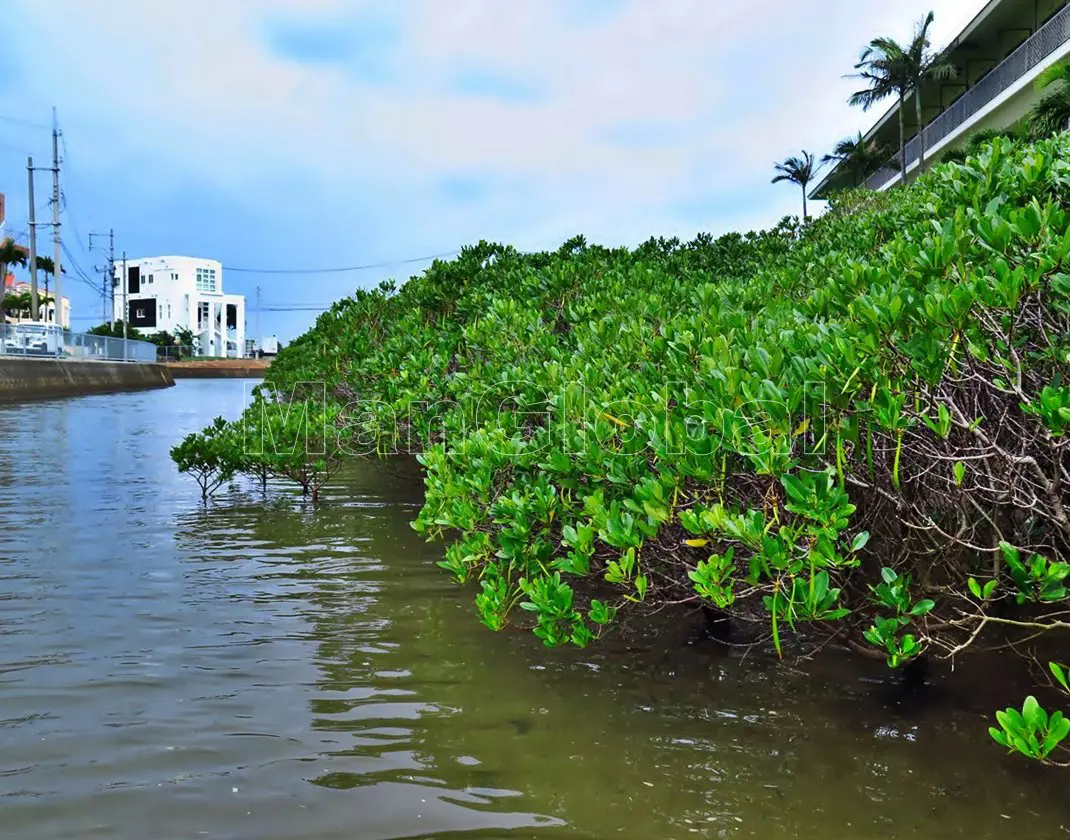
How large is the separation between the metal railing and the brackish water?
114 ft

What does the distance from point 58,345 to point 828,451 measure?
146 feet

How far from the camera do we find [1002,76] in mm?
28141

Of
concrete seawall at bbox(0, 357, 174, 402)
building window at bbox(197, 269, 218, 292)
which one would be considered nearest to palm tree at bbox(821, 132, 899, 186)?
concrete seawall at bbox(0, 357, 174, 402)

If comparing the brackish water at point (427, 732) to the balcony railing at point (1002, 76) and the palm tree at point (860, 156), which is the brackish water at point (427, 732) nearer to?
the balcony railing at point (1002, 76)

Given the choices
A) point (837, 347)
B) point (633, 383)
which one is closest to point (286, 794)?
point (633, 383)

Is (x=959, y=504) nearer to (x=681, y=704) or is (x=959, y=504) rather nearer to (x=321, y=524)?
(x=681, y=704)

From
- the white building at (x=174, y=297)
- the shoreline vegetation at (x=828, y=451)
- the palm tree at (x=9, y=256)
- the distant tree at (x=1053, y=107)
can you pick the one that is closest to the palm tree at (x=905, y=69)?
the distant tree at (x=1053, y=107)

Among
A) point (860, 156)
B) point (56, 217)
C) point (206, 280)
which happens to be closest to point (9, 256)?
point (56, 217)

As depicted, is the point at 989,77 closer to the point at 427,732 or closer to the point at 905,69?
the point at 905,69

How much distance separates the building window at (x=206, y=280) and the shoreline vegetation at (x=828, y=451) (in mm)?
124548

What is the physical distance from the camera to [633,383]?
15.8ft

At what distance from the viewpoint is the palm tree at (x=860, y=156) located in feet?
144

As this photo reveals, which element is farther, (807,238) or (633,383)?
(807,238)

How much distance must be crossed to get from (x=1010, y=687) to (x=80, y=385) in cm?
4492
